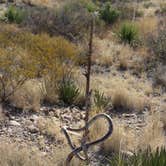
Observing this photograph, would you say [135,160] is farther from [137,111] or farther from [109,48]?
[109,48]

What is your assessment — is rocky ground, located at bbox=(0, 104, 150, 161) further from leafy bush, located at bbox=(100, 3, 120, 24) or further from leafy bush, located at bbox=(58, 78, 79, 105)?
leafy bush, located at bbox=(100, 3, 120, 24)

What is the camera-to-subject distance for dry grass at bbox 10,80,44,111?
821 centimetres

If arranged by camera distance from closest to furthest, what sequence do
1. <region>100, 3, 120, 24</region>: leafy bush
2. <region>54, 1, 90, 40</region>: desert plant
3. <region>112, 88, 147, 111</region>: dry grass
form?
<region>112, 88, 147, 111</region>: dry grass < <region>54, 1, 90, 40</region>: desert plant < <region>100, 3, 120, 24</region>: leafy bush

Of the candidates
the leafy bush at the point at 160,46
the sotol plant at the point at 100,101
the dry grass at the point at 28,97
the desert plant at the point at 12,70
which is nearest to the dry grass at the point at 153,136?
the sotol plant at the point at 100,101

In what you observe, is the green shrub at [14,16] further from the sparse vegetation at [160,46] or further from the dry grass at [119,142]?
the dry grass at [119,142]

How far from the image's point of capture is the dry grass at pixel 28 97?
26.9 feet

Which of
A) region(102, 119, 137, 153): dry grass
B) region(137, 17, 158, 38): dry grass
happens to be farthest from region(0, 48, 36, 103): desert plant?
region(137, 17, 158, 38): dry grass

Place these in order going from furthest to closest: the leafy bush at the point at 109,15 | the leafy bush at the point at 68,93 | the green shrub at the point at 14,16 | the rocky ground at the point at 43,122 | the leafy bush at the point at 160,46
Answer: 1. the leafy bush at the point at 109,15
2. the green shrub at the point at 14,16
3. the leafy bush at the point at 160,46
4. the leafy bush at the point at 68,93
5. the rocky ground at the point at 43,122

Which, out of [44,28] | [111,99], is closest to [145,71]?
[111,99]

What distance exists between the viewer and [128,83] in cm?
1062

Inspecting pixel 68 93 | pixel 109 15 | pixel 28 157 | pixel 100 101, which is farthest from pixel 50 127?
pixel 109 15

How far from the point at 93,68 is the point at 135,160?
22.4 feet

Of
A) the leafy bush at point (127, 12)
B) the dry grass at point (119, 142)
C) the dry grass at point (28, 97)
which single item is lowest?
the leafy bush at point (127, 12)

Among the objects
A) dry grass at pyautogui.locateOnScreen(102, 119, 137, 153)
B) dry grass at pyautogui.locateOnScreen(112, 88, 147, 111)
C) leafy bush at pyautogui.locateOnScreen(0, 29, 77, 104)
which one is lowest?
dry grass at pyautogui.locateOnScreen(112, 88, 147, 111)
